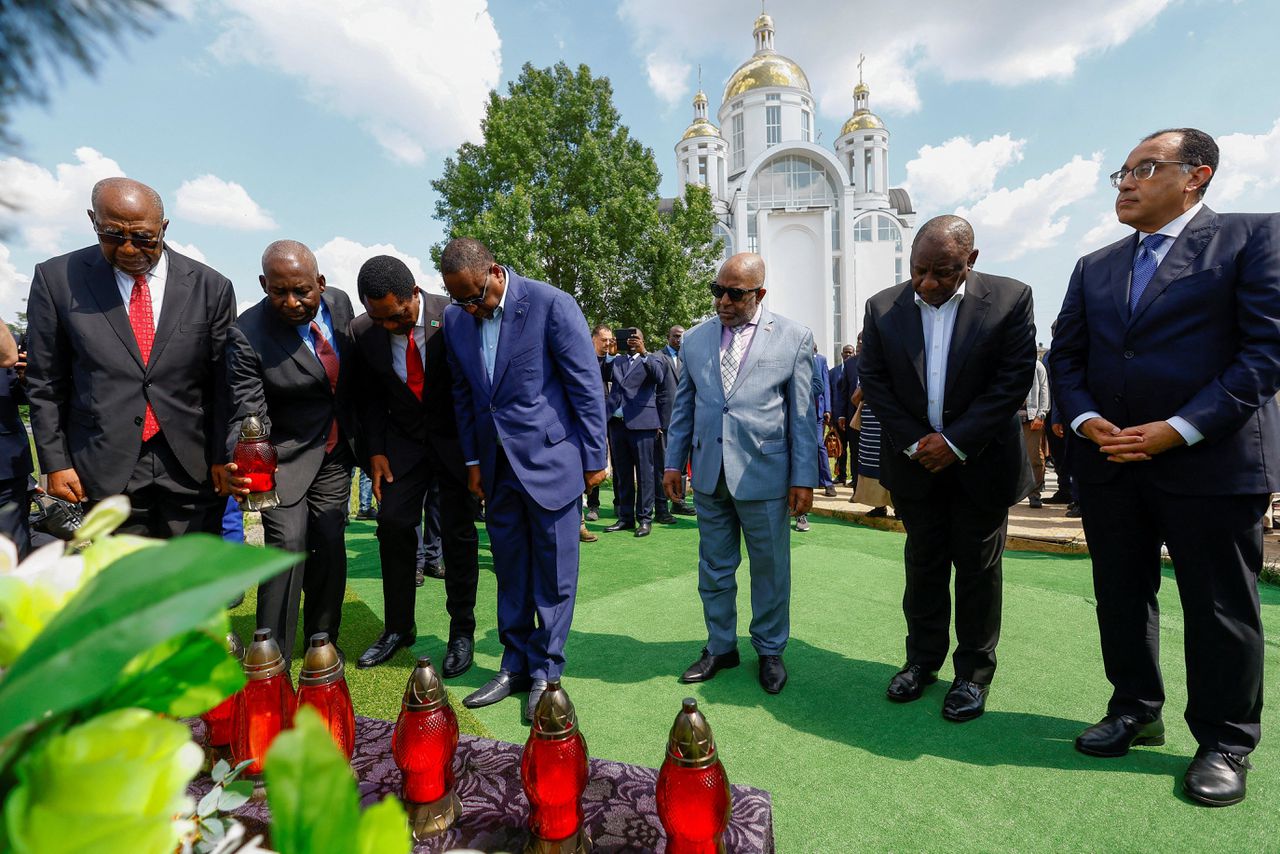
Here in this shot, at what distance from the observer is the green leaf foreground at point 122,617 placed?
32 cm

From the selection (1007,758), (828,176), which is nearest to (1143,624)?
(1007,758)

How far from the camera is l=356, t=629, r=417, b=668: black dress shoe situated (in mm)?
3547

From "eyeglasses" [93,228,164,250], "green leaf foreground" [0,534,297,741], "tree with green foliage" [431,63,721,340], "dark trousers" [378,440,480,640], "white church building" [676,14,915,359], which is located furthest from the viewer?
"white church building" [676,14,915,359]

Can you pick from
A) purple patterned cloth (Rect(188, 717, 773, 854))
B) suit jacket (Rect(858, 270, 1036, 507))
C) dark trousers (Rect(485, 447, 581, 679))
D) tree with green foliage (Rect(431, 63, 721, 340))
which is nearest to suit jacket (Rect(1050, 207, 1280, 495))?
suit jacket (Rect(858, 270, 1036, 507))

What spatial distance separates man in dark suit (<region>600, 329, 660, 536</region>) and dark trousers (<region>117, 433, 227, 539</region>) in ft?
14.2

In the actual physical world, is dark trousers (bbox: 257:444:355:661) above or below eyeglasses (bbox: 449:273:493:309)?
below

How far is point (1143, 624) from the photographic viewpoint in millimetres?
2590

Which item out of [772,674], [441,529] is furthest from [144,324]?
[772,674]

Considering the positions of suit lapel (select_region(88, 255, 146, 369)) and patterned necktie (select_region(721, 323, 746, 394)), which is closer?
suit lapel (select_region(88, 255, 146, 369))

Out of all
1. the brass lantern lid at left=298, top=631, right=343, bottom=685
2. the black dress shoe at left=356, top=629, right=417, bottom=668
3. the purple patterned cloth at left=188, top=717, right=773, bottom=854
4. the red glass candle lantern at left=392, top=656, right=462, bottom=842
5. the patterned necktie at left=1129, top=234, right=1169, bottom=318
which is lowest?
the black dress shoe at left=356, top=629, right=417, bottom=668

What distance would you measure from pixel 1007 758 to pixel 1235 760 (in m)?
0.70

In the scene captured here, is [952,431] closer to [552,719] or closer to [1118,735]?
[1118,735]

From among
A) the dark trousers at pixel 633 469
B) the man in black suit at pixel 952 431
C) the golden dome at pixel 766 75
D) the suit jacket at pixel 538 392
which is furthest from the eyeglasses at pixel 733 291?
the golden dome at pixel 766 75

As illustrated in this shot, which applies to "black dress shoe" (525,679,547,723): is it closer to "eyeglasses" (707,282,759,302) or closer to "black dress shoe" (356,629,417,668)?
"black dress shoe" (356,629,417,668)
